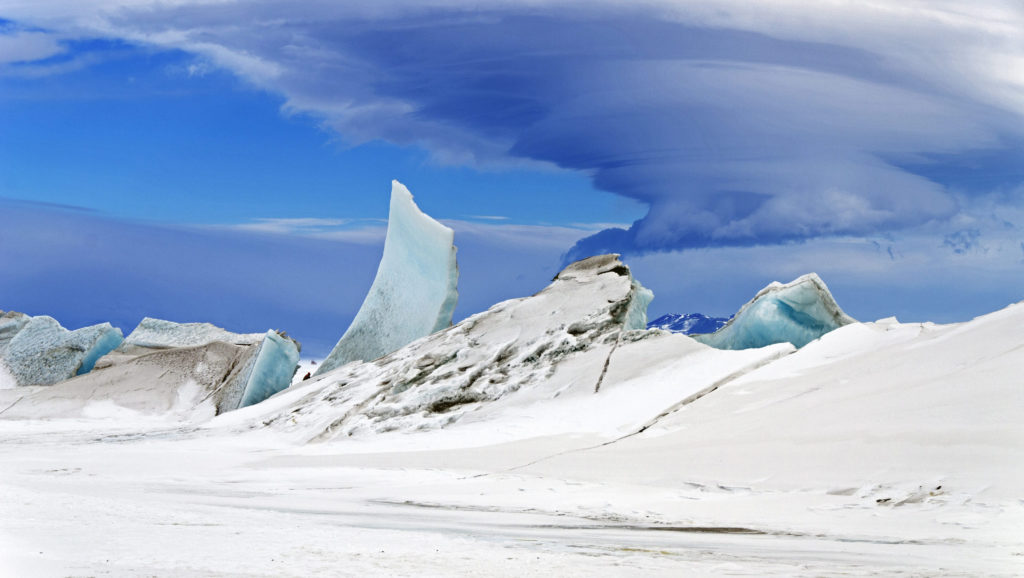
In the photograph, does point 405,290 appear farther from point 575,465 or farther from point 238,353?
point 575,465

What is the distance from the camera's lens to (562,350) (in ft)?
37.1

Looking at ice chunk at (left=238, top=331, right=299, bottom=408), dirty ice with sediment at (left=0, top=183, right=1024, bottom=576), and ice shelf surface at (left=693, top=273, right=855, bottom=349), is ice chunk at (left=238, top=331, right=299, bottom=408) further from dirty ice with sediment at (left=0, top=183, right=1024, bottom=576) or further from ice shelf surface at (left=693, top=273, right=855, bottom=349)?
ice shelf surface at (left=693, top=273, right=855, bottom=349)

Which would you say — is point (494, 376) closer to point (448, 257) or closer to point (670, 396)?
point (670, 396)

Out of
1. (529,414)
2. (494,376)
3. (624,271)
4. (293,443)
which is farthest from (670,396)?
(293,443)

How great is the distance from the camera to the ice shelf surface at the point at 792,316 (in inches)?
475

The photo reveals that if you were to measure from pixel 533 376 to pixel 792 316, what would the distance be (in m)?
3.84

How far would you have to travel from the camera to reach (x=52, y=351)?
17.6m

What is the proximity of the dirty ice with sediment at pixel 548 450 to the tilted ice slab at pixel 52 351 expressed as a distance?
1.61m

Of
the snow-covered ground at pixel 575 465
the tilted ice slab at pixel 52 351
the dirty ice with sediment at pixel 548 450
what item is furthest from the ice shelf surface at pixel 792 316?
the tilted ice slab at pixel 52 351

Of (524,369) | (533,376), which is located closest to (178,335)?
(524,369)

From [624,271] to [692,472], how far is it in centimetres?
597

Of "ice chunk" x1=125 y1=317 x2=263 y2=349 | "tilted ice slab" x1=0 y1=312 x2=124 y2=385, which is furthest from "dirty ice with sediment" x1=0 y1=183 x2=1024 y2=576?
"tilted ice slab" x1=0 y1=312 x2=124 y2=385

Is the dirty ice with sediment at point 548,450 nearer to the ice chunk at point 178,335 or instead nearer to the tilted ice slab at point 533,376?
the tilted ice slab at point 533,376

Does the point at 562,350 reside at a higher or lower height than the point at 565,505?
higher
